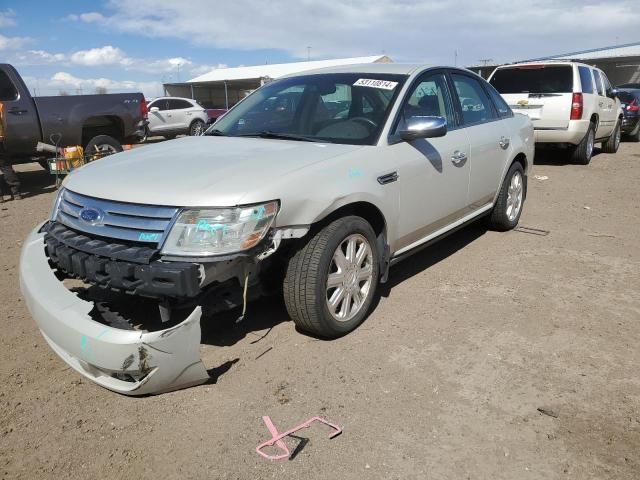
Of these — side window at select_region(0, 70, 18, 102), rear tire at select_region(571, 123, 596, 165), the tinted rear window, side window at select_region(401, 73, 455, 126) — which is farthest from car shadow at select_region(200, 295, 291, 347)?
the tinted rear window

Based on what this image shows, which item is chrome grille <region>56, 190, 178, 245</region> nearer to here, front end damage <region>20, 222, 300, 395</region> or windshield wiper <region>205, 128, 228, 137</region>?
front end damage <region>20, 222, 300, 395</region>

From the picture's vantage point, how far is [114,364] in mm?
2438

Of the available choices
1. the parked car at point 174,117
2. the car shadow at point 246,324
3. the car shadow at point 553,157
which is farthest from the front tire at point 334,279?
the parked car at point 174,117

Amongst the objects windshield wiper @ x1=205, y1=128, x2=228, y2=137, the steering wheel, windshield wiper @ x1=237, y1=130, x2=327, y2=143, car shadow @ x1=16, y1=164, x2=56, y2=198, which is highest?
the steering wheel

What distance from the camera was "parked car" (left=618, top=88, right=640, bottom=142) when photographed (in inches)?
602

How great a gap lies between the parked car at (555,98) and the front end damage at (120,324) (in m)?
8.37

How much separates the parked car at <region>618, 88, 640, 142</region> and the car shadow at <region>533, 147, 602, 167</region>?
3399 millimetres

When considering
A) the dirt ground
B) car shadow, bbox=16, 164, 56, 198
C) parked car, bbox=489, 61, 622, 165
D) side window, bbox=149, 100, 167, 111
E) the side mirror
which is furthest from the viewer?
side window, bbox=149, 100, 167, 111

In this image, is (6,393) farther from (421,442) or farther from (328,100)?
(328,100)

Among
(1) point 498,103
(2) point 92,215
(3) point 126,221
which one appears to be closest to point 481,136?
(1) point 498,103

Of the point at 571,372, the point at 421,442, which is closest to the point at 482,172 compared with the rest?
the point at 571,372

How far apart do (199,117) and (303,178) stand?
17290 millimetres

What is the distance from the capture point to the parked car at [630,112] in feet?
50.1

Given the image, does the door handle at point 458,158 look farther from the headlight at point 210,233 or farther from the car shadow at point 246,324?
the headlight at point 210,233
